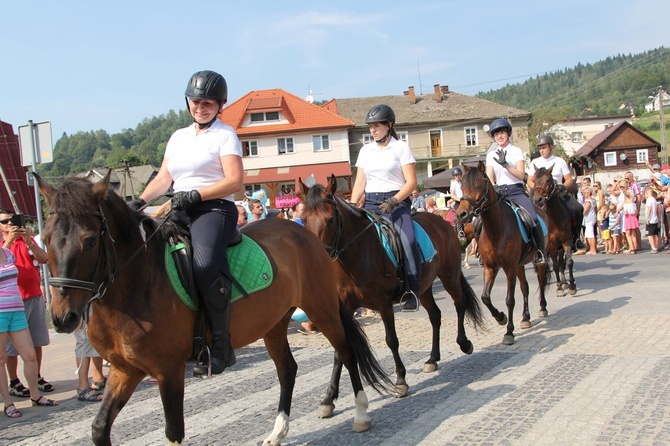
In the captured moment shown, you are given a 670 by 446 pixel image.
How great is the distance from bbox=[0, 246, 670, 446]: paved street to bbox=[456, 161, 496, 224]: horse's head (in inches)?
76.6

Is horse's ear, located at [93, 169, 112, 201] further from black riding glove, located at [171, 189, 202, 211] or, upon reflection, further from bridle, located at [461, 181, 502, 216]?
bridle, located at [461, 181, 502, 216]

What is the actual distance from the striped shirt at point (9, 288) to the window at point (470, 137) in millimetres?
60513

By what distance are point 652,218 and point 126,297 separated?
58.8ft

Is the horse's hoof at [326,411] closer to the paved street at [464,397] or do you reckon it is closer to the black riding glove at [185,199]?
the paved street at [464,397]

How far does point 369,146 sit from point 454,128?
58.7m

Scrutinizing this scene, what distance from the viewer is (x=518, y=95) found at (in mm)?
194625

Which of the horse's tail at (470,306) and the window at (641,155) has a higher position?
the window at (641,155)

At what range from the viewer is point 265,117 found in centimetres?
6081

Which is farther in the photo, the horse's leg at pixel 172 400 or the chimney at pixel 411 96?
the chimney at pixel 411 96

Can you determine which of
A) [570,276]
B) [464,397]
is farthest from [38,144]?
[570,276]

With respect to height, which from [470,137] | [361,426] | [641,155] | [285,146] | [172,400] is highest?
[285,146]

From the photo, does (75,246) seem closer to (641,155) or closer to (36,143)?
(36,143)

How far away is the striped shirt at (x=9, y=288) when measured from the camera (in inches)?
287

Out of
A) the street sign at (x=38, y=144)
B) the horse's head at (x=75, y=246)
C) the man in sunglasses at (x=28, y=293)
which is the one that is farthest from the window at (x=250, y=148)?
the horse's head at (x=75, y=246)
